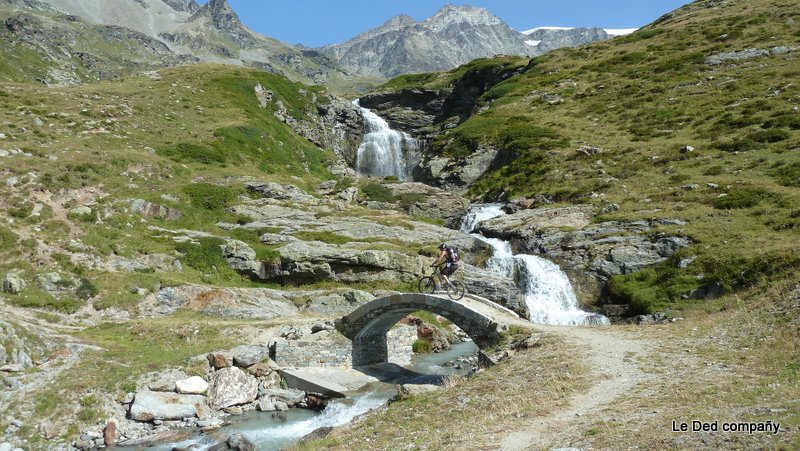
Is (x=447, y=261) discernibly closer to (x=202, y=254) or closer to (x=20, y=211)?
(x=202, y=254)

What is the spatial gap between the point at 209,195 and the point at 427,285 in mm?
29535

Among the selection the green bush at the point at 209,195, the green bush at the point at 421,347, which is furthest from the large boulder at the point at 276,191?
the green bush at the point at 421,347

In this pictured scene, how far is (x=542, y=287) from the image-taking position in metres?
41.6

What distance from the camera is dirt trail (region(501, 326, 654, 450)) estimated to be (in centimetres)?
1273

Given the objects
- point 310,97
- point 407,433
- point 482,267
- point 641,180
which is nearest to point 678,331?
point 407,433

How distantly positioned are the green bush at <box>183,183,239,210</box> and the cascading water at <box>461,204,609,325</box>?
89.2 ft

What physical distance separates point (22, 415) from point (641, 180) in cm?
5655

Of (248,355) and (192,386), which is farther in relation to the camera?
(248,355)

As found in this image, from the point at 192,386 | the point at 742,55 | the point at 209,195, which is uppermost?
the point at 742,55

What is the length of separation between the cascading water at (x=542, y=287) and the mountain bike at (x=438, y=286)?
13164 millimetres

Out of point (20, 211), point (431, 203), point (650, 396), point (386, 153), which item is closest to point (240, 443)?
point (650, 396)

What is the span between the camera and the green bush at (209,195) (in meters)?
47.7

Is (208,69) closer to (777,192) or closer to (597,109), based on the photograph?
(597,109)

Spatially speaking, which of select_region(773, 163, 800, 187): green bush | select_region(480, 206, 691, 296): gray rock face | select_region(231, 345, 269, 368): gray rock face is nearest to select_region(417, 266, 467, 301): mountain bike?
select_region(231, 345, 269, 368): gray rock face
